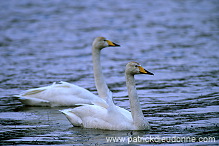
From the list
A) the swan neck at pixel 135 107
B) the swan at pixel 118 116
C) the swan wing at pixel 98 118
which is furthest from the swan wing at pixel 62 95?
the swan neck at pixel 135 107

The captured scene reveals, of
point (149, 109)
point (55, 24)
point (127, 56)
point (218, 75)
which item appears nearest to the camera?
point (149, 109)

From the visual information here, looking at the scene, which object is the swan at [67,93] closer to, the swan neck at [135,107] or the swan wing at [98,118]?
the swan wing at [98,118]

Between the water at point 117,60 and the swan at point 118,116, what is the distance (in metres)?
0.19

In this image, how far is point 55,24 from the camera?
96.9ft

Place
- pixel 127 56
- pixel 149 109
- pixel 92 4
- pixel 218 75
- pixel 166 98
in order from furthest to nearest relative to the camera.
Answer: pixel 92 4 → pixel 127 56 → pixel 218 75 → pixel 166 98 → pixel 149 109

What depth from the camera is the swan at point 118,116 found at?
9938 mm

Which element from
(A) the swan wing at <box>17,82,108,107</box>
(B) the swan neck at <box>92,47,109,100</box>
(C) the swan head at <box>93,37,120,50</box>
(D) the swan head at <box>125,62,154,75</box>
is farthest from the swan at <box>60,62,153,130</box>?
(C) the swan head at <box>93,37,120,50</box>

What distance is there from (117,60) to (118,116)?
32.5ft

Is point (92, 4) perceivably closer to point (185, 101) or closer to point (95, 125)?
point (185, 101)

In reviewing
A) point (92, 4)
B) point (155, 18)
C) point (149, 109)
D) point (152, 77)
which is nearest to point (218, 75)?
point (152, 77)

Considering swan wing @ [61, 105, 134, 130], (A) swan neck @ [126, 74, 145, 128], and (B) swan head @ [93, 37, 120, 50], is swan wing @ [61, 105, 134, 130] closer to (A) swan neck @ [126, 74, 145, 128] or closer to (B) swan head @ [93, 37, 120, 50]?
(A) swan neck @ [126, 74, 145, 128]

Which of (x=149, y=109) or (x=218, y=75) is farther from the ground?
(x=218, y=75)

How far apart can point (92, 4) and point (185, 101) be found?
2645 centimetres

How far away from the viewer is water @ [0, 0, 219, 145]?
1012 centimetres
